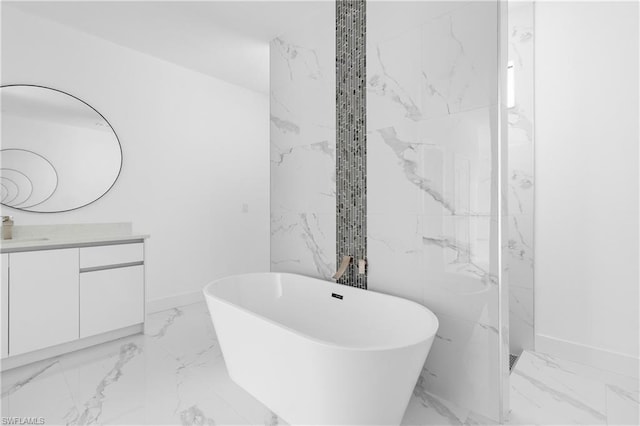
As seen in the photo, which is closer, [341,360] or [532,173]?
[341,360]

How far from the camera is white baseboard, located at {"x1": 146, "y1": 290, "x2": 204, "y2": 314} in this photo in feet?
10.7

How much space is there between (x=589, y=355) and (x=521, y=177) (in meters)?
1.25

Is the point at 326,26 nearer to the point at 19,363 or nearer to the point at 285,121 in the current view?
the point at 285,121

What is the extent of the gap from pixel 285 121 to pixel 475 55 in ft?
5.15

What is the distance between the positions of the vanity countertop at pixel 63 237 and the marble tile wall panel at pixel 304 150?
1266 mm

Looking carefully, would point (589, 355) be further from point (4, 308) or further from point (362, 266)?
point (4, 308)

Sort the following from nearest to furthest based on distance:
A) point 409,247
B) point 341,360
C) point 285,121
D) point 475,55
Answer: point 341,360 → point 475,55 → point 409,247 → point 285,121

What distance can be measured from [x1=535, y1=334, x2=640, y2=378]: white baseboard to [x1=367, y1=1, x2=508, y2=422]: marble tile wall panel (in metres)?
0.95

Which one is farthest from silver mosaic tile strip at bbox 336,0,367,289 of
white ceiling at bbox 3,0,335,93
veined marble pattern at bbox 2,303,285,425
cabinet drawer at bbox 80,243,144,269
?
cabinet drawer at bbox 80,243,144,269

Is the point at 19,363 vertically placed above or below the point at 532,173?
below

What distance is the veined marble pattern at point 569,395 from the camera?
1604 mm

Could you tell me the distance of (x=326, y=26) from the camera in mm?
2469

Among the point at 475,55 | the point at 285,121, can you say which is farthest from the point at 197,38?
the point at 475,55

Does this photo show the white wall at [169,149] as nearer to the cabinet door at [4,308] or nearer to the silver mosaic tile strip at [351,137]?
the cabinet door at [4,308]
